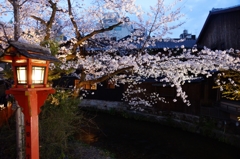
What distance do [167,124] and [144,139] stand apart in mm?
3959

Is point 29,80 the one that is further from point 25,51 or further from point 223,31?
point 223,31

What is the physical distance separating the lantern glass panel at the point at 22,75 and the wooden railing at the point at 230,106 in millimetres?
11360

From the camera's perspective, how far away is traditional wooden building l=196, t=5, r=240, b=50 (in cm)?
1372

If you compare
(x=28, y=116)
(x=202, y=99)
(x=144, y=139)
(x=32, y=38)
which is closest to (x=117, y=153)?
(x=144, y=139)

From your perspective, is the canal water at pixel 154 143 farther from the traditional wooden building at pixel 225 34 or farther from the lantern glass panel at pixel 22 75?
the lantern glass panel at pixel 22 75

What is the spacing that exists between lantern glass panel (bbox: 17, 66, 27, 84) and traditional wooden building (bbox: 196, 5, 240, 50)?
540 inches

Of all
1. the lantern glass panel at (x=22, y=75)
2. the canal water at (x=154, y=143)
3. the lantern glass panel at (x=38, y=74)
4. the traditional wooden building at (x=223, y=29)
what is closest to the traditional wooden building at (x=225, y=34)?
the traditional wooden building at (x=223, y=29)

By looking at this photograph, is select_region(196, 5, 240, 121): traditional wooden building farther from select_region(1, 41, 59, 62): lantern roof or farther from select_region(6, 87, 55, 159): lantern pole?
select_region(1, 41, 59, 62): lantern roof

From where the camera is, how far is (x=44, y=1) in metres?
7.87

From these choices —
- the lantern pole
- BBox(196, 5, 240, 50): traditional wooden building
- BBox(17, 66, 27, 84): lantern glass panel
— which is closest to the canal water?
the lantern pole

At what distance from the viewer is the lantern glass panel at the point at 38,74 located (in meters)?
3.51

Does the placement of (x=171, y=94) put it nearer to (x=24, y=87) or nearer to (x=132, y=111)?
(x=132, y=111)

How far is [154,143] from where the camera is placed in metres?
12.1

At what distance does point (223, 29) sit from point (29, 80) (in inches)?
612
